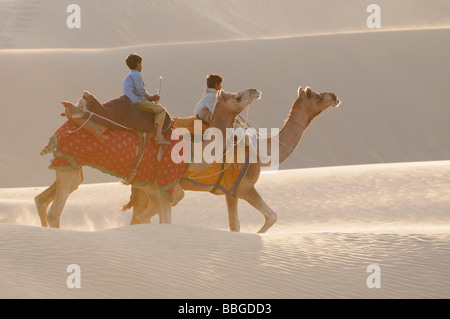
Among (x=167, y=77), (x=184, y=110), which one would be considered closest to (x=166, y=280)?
(x=184, y=110)

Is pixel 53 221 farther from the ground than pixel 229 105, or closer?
closer

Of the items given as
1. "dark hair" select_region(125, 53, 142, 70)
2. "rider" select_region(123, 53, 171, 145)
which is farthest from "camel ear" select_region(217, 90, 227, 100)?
"dark hair" select_region(125, 53, 142, 70)

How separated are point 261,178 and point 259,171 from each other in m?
6.35

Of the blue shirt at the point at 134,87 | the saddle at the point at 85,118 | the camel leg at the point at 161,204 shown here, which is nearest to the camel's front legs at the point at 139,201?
the camel leg at the point at 161,204

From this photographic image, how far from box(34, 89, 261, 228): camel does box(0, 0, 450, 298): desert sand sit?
509mm

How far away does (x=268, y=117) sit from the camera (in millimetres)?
28250

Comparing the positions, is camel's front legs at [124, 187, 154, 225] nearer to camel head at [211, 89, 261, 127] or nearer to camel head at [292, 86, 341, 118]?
camel head at [211, 89, 261, 127]

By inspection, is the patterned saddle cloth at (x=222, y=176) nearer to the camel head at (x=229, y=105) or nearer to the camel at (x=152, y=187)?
the camel at (x=152, y=187)

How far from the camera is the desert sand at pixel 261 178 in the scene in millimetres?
7082

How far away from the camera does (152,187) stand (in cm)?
930

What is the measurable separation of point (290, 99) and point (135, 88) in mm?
20138

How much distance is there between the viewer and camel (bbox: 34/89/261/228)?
8.87 metres

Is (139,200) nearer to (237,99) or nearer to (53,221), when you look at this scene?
(53,221)

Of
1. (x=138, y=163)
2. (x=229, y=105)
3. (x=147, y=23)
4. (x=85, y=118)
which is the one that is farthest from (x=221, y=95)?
(x=147, y=23)
